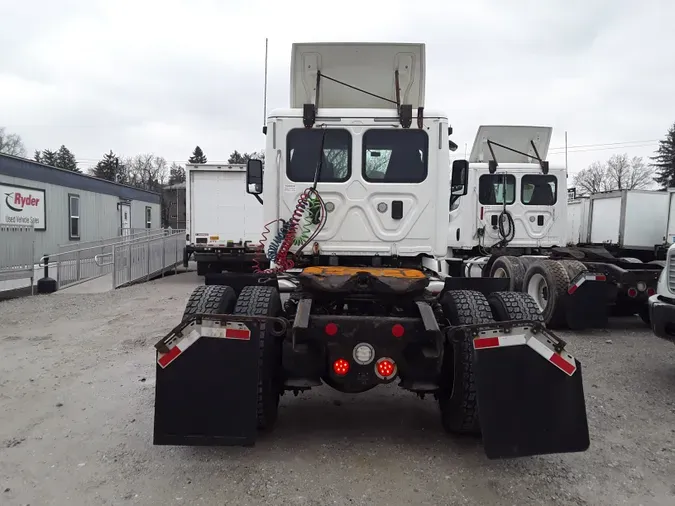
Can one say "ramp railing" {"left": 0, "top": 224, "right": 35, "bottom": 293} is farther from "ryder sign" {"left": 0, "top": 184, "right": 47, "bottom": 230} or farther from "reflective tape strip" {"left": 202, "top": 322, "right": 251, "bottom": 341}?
"reflective tape strip" {"left": 202, "top": 322, "right": 251, "bottom": 341}

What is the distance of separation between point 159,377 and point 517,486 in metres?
2.48

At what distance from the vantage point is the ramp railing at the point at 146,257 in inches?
549

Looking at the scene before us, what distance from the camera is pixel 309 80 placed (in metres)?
5.62

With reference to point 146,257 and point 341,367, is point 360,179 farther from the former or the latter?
point 146,257

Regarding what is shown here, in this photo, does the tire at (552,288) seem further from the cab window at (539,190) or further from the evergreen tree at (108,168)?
the evergreen tree at (108,168)

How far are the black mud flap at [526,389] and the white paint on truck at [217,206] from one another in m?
12.2

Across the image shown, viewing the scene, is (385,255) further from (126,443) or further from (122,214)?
(122,214)

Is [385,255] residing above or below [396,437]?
above

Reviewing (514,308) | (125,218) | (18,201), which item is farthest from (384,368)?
(125,218)

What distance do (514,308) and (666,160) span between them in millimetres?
57910

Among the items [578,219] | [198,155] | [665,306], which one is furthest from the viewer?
[198,155]

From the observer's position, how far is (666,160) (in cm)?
5156

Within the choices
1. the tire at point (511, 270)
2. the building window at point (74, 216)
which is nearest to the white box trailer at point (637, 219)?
the tire at point (511, 270)

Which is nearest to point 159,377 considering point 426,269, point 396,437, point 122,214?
point 396,437
